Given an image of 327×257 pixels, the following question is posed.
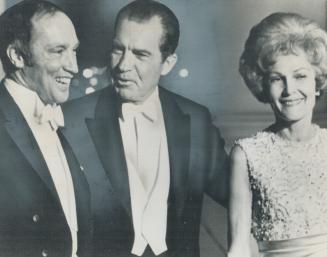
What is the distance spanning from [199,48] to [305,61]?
614 millimetres

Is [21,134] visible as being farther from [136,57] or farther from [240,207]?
[240,207]

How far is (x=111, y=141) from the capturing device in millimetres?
3814

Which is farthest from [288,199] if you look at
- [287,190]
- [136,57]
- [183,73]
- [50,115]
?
[50,115]

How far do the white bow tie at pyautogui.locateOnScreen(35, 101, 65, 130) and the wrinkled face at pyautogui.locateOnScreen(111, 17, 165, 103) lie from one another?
1.21 feet

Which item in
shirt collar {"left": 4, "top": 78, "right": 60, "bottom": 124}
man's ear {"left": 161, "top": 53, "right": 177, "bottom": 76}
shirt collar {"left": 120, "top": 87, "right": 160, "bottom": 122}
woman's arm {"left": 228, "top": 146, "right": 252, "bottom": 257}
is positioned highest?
man's ear {"left": 161, "top": 53, "right": 177, "bottom": 76}

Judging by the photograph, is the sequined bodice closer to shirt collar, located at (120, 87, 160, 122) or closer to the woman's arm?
the woman's arm

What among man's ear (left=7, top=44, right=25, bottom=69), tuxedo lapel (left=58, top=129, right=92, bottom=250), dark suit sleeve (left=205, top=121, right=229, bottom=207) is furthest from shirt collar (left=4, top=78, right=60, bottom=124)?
dark suit sleeve (left=205, top=121, right=229, bottom=207)

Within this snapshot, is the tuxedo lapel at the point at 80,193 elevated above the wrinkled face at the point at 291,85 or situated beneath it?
situated beneath

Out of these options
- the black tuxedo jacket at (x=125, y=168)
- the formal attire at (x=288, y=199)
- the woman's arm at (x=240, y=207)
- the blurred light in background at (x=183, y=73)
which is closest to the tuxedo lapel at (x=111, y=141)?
the black tuxedo jacket at (x=125, y=168)

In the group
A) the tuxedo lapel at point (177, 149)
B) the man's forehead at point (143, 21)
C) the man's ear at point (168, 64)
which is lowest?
the tuxedo lapel at point (177, 149)

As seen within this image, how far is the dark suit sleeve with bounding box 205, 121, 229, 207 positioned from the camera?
3801mm

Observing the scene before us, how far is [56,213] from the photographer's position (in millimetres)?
3754

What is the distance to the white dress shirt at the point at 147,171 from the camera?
12.4ft

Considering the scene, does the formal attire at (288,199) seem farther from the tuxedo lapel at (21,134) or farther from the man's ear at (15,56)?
the man's ear at (15,56)
